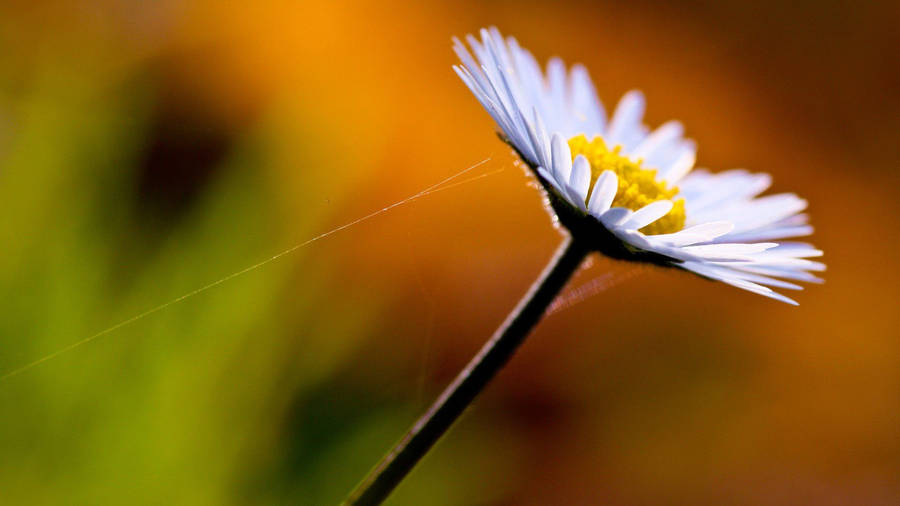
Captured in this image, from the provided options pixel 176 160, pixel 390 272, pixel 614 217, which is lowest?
pixel 390 272

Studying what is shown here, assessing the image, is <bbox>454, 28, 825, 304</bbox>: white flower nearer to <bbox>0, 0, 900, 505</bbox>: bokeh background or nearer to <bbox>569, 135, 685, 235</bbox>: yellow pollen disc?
<bbox>569, 135, 685, 235</bbox>: yellow pollen disc

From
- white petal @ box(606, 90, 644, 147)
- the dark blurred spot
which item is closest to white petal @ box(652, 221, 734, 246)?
white petal @ box(606, 90, 644, 147)

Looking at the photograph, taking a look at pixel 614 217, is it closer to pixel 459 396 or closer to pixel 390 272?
pixel 459 396

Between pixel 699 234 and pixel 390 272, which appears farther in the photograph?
pixel 390 272

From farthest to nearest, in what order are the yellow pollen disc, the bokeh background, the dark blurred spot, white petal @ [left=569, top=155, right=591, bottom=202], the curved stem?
the dark blurred spot → the bokeh background → the yellow pollen disc → white petal @ [left=569, top=155, right=591, bottom=202] → the curved stem

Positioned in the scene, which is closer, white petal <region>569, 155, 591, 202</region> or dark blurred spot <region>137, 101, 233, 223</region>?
white petal <region>569, 155, 591, 202</region>

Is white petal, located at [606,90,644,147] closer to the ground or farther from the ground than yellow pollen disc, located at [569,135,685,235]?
farther from the ground

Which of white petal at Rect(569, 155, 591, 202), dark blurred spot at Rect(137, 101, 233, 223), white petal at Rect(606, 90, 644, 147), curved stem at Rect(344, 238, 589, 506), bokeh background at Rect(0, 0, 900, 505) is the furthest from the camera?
dark blurred spot at Rect(137, 101, 233, 223)

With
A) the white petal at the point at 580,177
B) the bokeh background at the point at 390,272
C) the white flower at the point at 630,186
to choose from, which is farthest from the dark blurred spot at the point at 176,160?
the white petal at the point at 580,177

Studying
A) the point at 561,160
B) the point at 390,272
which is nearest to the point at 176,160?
the point at 390,272

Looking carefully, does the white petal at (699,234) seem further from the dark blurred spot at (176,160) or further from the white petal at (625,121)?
the dark blurred spot at (176,160)
